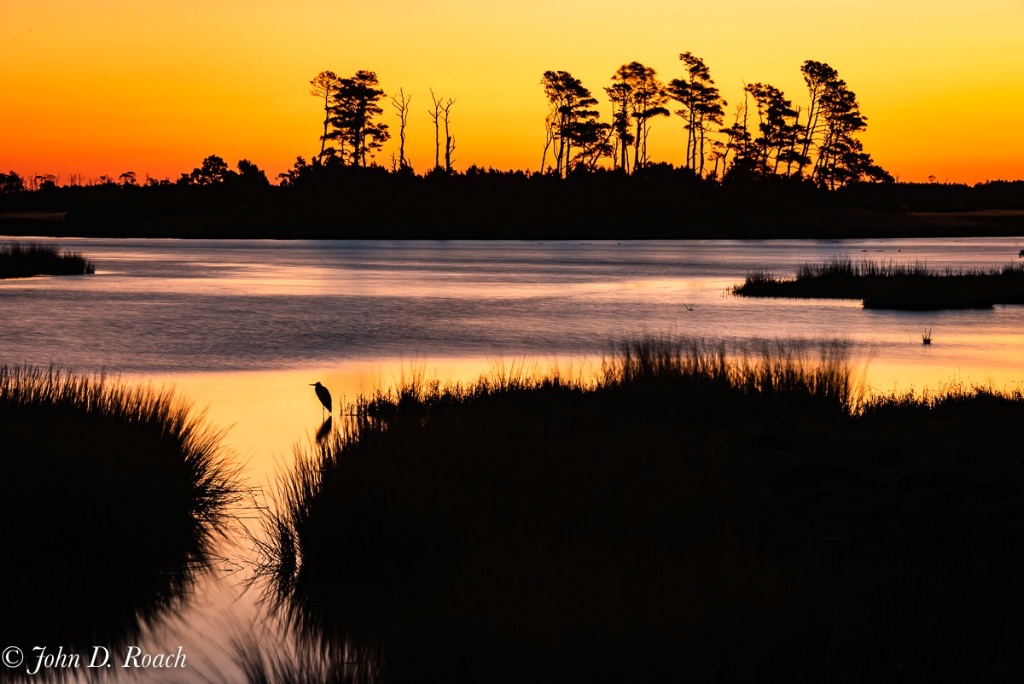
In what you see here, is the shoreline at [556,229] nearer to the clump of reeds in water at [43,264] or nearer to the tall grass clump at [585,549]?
the clump of reeds in water at [43,264]

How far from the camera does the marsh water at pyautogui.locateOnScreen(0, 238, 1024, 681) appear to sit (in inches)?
533

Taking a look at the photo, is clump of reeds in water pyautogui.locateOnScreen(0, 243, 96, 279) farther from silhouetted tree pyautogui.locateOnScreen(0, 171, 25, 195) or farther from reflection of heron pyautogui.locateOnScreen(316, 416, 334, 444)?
silhouetted tree pyautogui.locateOnScreen(0, 171, 25, 195)

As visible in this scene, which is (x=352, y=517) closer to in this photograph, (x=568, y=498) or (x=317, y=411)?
(x=568, y=498)

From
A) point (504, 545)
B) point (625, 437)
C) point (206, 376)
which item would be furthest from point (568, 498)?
point (206, 376)

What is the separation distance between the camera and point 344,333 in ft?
93.7

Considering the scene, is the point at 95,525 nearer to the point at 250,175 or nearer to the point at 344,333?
the point at 344,333

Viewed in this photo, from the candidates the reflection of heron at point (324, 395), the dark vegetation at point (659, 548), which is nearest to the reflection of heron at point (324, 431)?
the reflection of heron at point (324, 395)

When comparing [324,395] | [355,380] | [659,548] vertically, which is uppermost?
[659,548]

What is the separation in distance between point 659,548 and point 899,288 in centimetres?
3000

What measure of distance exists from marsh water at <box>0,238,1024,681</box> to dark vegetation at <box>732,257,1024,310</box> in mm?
1050

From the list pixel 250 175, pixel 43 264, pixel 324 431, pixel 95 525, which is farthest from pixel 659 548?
pixel 250 175

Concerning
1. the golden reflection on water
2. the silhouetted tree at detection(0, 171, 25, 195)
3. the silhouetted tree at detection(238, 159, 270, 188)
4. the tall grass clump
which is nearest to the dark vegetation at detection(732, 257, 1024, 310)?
the golden reflection on water

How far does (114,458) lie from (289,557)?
1.55 meters

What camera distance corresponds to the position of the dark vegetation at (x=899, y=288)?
115ft
